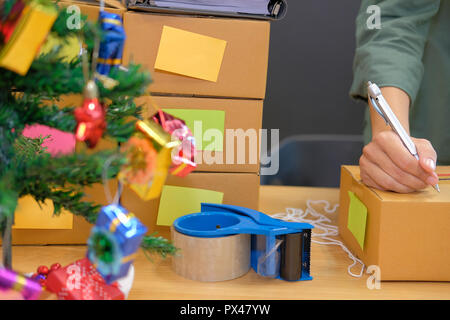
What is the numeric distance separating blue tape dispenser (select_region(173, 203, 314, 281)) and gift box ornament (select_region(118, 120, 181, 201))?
173mm

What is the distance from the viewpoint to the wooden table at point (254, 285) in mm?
569

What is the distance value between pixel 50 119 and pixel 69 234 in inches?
13.1

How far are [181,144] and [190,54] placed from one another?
266 mm

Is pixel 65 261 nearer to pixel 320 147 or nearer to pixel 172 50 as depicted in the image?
pixel 172 50

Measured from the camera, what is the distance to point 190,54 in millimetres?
696

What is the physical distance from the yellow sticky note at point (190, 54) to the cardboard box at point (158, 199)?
0.18 meters

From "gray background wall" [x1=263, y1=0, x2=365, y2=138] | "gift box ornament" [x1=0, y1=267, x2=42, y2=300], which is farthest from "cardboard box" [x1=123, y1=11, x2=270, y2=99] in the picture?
"gray background wall" [x1=263, y1=0, x2=365, y2=138]

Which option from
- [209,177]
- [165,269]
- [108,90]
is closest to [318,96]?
[209,177]

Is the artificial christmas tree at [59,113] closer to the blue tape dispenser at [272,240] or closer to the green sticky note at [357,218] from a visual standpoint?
the blue tape dispenser at [272,240]

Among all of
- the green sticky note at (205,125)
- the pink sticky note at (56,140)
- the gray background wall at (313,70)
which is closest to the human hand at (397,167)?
the green sticky note at (205,125)

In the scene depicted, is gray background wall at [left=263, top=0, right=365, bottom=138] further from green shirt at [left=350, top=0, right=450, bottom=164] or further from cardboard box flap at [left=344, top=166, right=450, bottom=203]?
cardboard box flap at [left=344, top=166, right=450, bottom=203]

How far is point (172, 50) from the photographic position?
0.69 m

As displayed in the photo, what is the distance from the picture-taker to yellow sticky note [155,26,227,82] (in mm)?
688

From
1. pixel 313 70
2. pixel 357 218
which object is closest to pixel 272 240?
pixel 357 218
